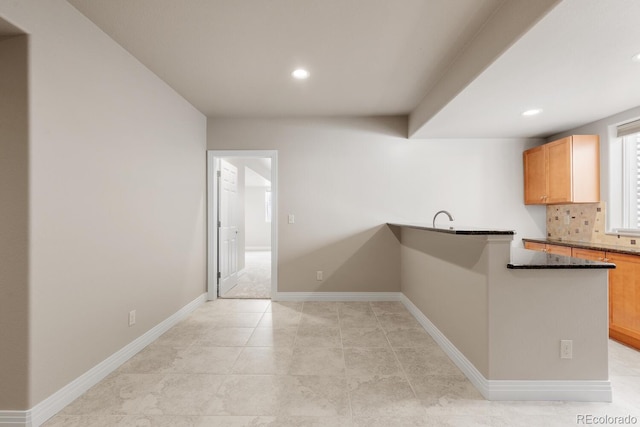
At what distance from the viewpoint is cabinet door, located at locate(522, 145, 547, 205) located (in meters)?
3.77

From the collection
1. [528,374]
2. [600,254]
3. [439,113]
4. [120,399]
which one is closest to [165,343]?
[120,399]

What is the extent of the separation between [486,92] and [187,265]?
3564mm

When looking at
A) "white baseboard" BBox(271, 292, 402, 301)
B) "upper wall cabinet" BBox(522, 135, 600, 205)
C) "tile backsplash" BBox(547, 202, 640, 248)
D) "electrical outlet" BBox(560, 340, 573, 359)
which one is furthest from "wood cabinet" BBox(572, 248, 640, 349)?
"white baseboard" BBox(271, 292, 402, 301)

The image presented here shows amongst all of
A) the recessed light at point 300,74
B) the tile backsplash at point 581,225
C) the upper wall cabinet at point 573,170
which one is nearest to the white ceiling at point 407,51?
the recessed light at point 300,74

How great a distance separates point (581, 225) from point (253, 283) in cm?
474

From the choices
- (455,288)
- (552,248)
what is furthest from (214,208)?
(552,248)

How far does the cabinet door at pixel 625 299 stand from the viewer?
2.58m

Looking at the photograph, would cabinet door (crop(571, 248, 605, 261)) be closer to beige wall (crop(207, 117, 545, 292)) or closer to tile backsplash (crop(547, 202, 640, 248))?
tile backsplash (crop(547, 202, 640, 248))

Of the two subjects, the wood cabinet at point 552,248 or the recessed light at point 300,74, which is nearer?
the recessed light at point 300,74

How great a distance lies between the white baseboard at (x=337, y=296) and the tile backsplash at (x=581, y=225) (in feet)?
7.43

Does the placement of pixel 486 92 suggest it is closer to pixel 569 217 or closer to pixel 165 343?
pixel 569 217

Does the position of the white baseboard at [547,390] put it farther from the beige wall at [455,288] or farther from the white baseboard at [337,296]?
the white baseboard at [337,296]

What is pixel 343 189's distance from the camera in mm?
4055

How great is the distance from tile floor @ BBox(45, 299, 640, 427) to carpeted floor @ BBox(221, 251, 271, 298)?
4.24 feet
